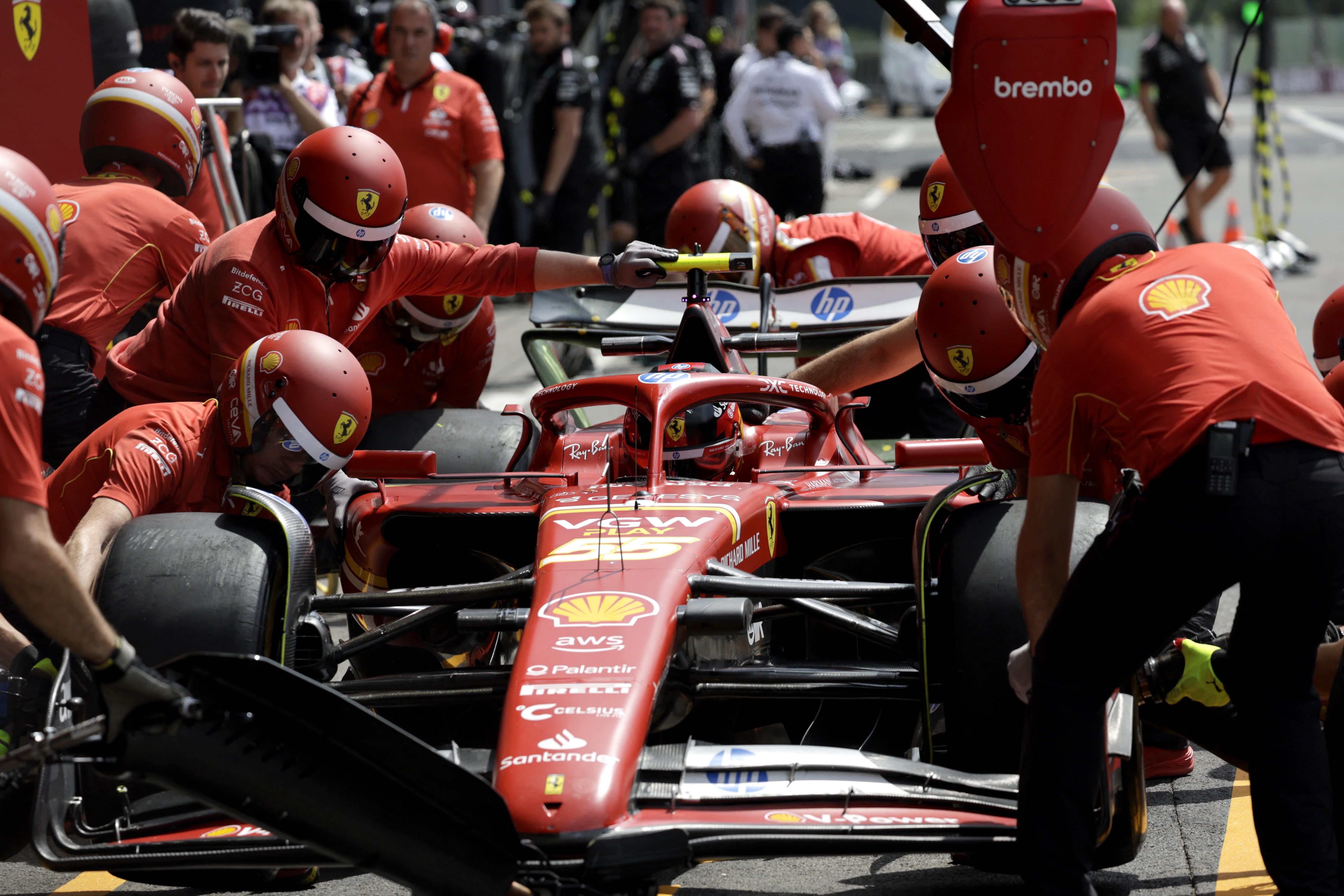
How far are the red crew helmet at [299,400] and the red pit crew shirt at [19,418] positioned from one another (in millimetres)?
1268

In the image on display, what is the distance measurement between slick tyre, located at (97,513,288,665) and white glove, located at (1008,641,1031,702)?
1.74 m

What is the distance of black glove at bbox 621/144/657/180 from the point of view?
36.9 feet

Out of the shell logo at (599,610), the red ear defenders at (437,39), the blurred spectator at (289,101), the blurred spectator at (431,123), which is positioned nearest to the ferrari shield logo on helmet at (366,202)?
the shell logo at (599,610)

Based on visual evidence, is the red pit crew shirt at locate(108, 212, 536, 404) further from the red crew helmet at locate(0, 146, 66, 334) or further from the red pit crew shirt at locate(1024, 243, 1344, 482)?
the red pit crew shirt at locate(1024, 243, 1344, 482)

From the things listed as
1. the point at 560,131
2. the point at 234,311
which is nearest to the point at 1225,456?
the point at 234,311

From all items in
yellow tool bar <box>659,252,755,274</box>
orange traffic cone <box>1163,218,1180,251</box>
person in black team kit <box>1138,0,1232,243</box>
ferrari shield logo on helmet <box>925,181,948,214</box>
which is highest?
ferrari shield logo on helmet <box>925,181,948,214</box>

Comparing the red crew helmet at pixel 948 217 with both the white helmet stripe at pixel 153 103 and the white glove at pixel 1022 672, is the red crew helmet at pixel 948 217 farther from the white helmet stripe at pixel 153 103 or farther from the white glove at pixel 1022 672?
the white helmet stripe at pixel 153 103

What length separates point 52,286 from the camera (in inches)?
123

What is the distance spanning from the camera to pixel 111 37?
8414 millimetres

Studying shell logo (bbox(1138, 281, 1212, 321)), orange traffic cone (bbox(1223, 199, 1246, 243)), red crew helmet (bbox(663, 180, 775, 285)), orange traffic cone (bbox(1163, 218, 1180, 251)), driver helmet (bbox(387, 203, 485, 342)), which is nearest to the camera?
shell logo (bbox(1138, 281, 1212, 321))

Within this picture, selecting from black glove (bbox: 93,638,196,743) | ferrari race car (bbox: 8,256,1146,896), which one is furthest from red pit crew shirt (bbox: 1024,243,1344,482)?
black glove (bbox: 93,638,196,743)

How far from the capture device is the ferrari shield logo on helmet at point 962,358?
440cm

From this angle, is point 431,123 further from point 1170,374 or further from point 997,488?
point 1170,374

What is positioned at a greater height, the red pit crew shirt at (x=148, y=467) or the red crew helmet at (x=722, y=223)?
the red pit crew shirt at (x=148, y=467)
